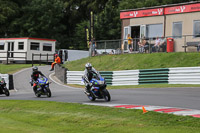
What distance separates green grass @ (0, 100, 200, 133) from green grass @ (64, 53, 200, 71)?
15.1 m

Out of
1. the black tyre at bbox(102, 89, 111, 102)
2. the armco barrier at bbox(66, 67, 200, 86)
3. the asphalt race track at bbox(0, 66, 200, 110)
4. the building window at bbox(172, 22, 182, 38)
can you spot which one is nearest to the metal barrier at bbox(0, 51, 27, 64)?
the asphalt race track at bbox(0, 66, 200, 110)

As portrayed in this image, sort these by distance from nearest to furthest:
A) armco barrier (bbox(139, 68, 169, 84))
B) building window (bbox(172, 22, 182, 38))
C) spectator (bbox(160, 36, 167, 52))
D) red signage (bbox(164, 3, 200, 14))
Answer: armco barrier (bbox(139, 68, 169, 84)), spectator (bbox(160, 36, 167, 52)), red signage (bbox(164, 3, 200, 14)), building window (bbox(172, 22, 182, 38))

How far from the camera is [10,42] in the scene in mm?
49062

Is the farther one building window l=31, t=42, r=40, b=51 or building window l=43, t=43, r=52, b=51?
building window l=43, t=43, r=52, b=51

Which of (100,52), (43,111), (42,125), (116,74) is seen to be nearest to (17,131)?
(42,125)

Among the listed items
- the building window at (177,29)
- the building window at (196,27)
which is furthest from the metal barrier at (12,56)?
the building window at (196,27)

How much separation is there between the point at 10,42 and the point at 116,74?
24.7m

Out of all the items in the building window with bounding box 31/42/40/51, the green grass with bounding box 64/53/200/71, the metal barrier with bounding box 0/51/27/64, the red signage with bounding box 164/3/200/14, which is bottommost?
the green grass with bounding box 64/53/200/71

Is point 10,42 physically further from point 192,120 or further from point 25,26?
point 192,120

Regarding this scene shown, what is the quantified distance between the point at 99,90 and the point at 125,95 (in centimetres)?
294

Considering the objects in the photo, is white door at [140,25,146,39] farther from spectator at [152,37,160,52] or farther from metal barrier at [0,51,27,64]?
metal barrier at [0,51,27,64]

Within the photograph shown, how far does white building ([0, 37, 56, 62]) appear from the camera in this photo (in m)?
47.3

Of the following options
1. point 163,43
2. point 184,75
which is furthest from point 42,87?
point 163,43

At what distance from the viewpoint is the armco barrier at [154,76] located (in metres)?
23.8
